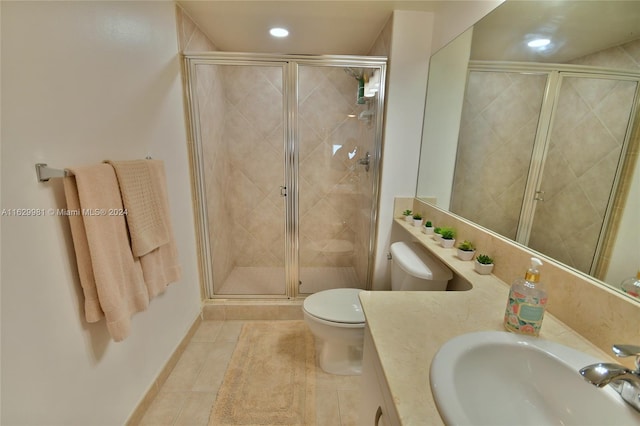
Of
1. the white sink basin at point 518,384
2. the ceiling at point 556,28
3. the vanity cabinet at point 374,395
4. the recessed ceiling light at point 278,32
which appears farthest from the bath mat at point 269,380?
the recessed ceiling light at point 278,32

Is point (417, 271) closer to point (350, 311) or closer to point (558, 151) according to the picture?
point (350, 311)

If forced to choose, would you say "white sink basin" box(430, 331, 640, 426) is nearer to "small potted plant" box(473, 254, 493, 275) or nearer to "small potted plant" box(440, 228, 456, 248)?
"small potted plant" box(473, 254, 493, 275)

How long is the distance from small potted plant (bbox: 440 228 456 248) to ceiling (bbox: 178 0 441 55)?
1.31m

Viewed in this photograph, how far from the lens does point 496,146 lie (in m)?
1.19

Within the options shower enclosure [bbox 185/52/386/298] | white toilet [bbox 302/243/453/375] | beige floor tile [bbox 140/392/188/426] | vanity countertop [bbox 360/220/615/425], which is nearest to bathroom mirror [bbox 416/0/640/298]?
vanity countertop [bbox 360/220/615/425]

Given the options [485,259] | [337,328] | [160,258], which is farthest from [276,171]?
[485,259]

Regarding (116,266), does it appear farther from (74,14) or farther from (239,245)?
(239,245)

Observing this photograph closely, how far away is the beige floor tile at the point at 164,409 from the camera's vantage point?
51.0 inches

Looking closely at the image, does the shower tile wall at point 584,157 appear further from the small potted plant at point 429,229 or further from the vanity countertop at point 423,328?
the small potted plant at point 429,229

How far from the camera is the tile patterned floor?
1317 mm

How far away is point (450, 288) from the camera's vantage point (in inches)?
59.6

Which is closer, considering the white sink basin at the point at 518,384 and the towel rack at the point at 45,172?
the white sink basin at the point at 518,384

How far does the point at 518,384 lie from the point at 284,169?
1.80 meters

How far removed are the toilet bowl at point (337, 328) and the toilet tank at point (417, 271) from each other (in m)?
0.31
